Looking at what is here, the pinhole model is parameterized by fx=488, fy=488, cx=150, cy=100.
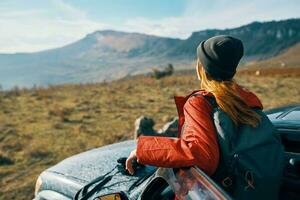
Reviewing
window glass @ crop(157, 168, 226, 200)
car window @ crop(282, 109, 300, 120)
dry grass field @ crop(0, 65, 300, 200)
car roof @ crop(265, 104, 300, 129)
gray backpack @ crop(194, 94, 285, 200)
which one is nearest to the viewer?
window glass @ crop(157, 168, 226, 200)

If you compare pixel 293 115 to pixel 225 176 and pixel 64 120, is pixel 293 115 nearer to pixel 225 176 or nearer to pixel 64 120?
pixel 225 176

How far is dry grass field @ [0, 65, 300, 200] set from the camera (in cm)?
1023

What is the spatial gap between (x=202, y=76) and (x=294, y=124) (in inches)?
43.0

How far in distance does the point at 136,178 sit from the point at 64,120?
12.1 meters

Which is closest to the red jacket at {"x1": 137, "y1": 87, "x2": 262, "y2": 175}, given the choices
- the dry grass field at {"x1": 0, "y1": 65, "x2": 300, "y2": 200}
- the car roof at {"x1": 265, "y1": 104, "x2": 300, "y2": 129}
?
the car roof at {"x1": 265, "y1": 104, "x2": 300, "y2": 129}

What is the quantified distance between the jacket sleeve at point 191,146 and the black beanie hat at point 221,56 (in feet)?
0.64

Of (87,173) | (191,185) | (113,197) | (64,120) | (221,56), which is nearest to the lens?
(191,185)

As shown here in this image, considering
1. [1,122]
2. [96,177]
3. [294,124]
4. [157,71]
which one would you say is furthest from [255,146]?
[157,71]

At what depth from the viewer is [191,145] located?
8.40ft

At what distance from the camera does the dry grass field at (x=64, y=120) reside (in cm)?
1023

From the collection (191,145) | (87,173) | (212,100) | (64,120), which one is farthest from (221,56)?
(64,120)

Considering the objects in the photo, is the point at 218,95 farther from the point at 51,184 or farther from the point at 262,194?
the point at 51,184

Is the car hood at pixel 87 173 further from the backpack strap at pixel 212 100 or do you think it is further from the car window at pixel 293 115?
the car window at pixel 293 115

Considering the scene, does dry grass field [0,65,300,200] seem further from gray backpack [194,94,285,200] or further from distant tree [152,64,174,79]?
distant tree [152,64,174,79]
